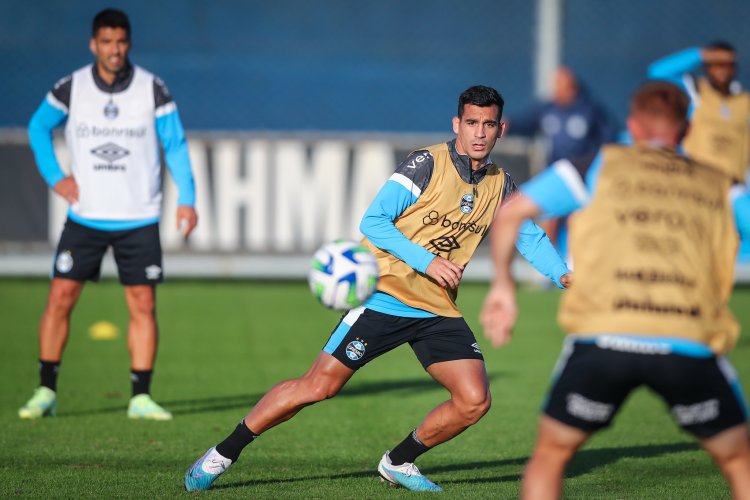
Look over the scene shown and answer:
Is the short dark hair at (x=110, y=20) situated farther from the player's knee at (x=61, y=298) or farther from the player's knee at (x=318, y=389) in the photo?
the player's knee at (x=318, y=389)

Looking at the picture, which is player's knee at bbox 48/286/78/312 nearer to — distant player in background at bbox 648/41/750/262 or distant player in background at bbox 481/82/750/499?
distant player in background at bbox 481/82/750/499

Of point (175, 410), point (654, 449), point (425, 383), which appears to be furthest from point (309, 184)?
point (654, 449)

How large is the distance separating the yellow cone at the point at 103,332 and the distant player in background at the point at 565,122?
6126mm

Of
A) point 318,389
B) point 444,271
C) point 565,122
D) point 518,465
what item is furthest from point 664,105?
point 565,122

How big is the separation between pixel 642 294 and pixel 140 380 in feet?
14.7

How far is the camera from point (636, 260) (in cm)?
393

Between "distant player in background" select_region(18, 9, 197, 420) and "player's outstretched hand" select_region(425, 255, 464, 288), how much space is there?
8.84 feet

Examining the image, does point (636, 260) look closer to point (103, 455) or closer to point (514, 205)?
point (514, 205)

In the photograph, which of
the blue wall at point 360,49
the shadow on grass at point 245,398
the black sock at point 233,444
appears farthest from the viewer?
the blue wall at point 360,49

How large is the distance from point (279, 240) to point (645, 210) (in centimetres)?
1125

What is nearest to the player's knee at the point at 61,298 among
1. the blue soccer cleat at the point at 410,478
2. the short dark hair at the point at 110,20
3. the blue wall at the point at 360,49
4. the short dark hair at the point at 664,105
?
the short dark hair at the point at 110,20

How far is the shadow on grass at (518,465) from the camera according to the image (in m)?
5.98

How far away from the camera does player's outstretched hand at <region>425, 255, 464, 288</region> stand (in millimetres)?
5254

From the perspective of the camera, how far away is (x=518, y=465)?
648cm
